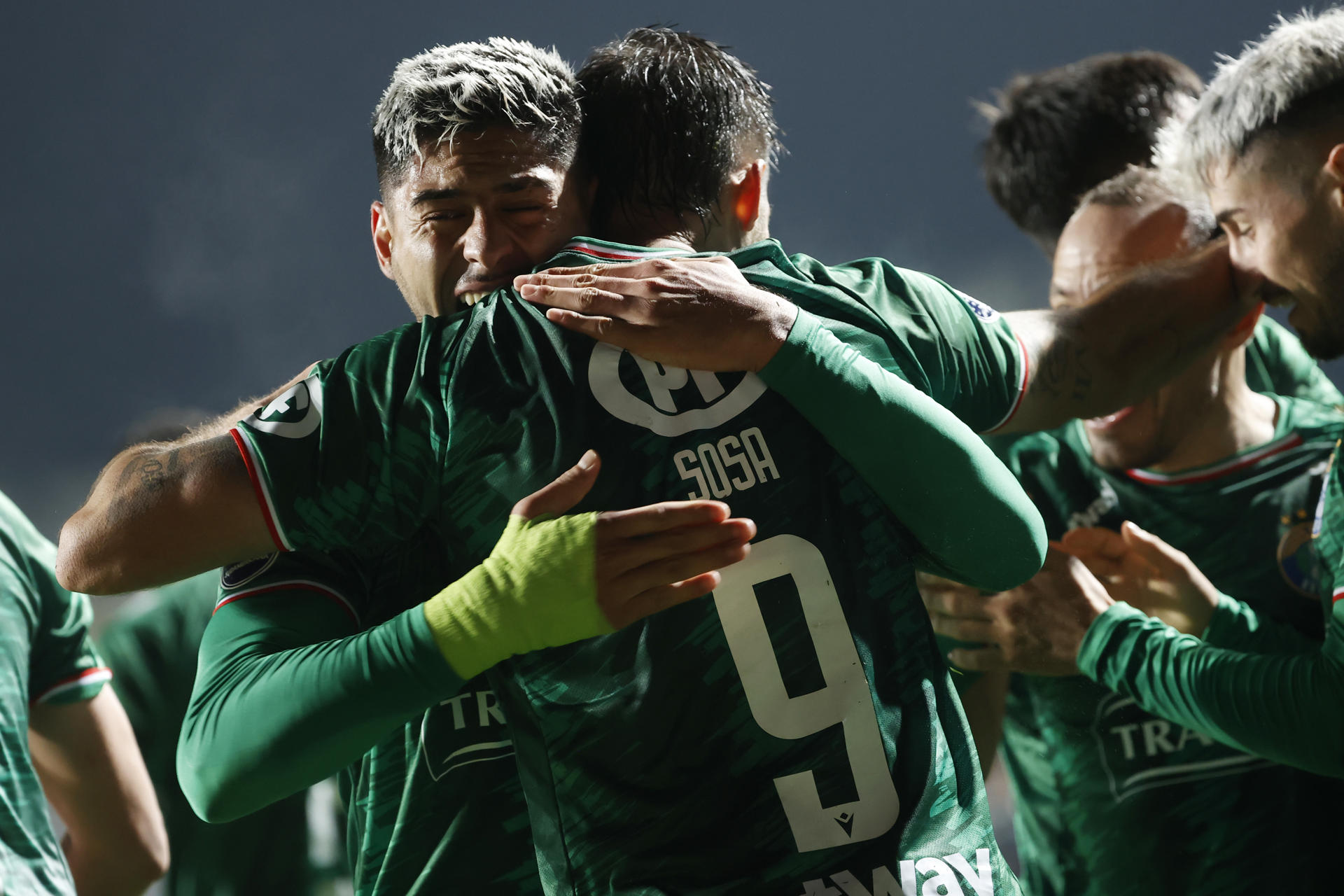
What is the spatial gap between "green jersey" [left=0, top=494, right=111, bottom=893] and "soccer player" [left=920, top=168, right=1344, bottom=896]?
1.45 m

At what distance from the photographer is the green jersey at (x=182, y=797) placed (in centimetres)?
226

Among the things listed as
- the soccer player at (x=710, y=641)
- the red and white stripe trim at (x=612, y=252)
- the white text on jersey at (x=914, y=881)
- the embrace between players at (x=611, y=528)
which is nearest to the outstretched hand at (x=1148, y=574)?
the embrace between players at (x=611, y=528)

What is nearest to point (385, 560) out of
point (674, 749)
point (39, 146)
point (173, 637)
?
point (674, 749)

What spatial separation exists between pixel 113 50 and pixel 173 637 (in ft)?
6.35

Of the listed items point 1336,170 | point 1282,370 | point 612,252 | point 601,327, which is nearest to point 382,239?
point 612,252

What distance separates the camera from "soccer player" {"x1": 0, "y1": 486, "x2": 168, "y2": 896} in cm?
166

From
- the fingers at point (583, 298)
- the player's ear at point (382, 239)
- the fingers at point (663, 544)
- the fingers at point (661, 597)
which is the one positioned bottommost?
the fingers at point (661, 597)

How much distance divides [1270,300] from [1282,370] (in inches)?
23.6

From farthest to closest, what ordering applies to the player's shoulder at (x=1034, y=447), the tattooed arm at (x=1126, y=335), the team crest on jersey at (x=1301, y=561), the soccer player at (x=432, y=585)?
1. the player's shoulder at (x=1034, y=447)
2. the team crest on jersey at (x=1301, y=561)
3. the tattooed arm at (x=1126, y=335)
4. the soccer player at (x=432, y=585)

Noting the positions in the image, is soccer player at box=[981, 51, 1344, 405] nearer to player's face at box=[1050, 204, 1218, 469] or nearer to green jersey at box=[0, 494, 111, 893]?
player's face at box=[1050, 204, 1218, 469]

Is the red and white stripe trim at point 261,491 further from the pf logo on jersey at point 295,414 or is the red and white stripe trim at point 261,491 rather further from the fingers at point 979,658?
the fingers at point 979,658

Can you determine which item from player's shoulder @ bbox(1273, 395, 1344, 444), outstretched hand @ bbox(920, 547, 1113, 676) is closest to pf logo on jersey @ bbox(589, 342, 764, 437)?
outstretched hand @ bbox(920, 547, 1113, 676)

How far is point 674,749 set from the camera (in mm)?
954

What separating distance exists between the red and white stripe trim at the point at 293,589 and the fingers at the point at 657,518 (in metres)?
0.35
